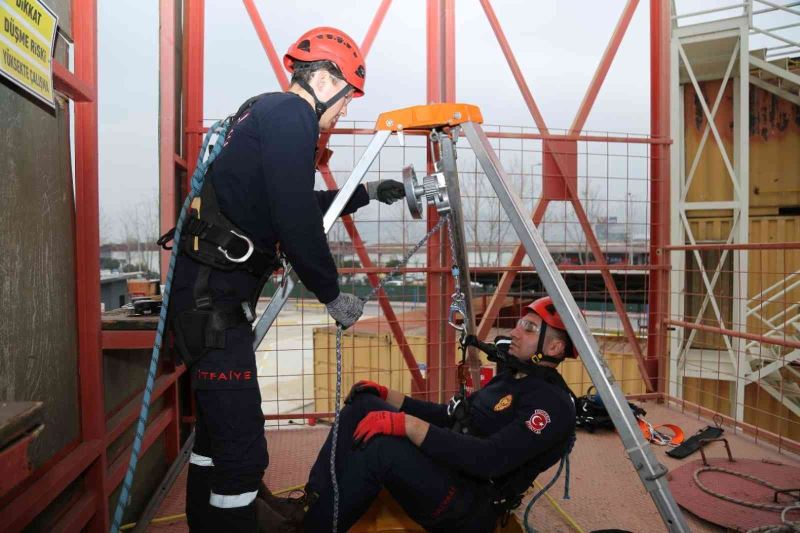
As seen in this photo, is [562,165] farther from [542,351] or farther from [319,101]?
[319,101]

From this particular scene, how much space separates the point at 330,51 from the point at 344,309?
2.99ft

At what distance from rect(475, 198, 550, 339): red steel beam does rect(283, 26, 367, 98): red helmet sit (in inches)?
94.3

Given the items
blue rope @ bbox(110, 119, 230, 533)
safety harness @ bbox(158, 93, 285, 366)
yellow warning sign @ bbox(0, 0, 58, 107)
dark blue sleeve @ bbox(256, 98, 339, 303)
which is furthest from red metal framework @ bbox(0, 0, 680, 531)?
dark blue sleeve @ bbox(256, 98, 339, 303)

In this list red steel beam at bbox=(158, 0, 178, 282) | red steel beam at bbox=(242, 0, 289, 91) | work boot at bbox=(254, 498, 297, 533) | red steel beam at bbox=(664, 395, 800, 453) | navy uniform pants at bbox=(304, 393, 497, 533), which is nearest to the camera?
work boot at bbox=(254, 498, 297, 533)

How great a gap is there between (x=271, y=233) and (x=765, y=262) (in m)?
9.63

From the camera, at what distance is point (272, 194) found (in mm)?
1597

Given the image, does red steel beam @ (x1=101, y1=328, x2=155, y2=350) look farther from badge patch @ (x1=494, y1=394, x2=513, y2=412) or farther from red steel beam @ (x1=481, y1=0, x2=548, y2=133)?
red steel beam @ (x1=481, y1=0, x2=548, y2=133)

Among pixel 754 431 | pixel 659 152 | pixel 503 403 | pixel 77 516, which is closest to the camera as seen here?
pixel 77 516

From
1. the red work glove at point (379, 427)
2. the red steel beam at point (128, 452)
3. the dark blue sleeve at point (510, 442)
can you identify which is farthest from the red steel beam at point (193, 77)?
the dark blue sleeve at point (510, 442)

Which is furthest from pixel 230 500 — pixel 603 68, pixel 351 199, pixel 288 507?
pixel 603 68

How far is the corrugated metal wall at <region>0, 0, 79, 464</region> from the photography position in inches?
53.4

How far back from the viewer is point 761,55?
29.5 feet

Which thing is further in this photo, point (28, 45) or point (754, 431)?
point (754, 431)

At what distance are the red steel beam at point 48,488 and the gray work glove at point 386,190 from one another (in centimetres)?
149
